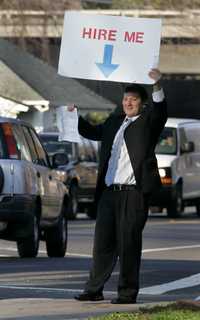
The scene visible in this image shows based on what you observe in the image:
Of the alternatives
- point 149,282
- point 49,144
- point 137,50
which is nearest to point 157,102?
point 137,50

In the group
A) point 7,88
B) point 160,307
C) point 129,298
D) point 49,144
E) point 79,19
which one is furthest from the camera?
point 7,88

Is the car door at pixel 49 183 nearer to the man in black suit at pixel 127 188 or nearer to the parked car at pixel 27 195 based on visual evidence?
the parked car at pixel 27 195

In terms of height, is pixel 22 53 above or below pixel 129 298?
above

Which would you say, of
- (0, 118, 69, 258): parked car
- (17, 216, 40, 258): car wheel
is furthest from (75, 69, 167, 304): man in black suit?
(17, 216, 40, 258): car wheel

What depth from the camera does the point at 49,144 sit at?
101 feet

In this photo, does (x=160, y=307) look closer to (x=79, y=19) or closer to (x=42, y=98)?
(x=79, y=19)

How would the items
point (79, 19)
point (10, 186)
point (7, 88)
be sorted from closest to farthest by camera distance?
point (79, 19) < point (10, 186) < point (7, 88)

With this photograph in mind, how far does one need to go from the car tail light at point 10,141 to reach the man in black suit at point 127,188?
5.60 metres

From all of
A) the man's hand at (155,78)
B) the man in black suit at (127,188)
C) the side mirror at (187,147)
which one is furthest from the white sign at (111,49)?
the side mirror at (187,147)

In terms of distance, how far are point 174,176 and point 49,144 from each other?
293 centimetres

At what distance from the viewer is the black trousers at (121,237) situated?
11492mm

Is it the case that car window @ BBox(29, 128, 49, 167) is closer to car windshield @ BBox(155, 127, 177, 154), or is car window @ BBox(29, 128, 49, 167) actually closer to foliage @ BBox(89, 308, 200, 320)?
foliage @ BBox(89, 308, 200, 320)

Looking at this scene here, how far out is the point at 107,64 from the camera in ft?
39.4

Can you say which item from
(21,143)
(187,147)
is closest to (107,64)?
(21,143)
